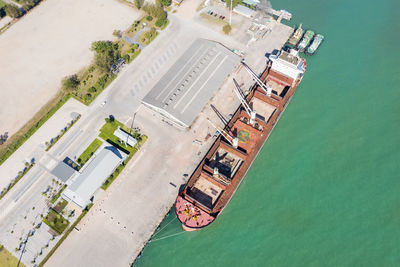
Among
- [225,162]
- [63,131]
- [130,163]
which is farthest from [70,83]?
[225,162]

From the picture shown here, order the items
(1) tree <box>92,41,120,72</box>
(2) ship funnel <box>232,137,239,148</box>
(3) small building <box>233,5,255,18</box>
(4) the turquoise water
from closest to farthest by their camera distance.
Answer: (4) the turquoise water, (2) ship funnel <box>232,137,239,148</box>, (1) tree <box>92,41,120,72</box>, (3) small building <box>233,5,255,18</box>

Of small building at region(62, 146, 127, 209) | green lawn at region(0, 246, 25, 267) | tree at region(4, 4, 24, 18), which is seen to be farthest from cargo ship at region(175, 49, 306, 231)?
tree at region(4, 4, 24, 18)

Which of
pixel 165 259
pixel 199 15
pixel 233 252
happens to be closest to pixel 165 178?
pixel 165 259

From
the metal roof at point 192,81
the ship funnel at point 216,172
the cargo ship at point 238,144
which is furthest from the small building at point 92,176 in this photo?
the ship funnel at point 216,172

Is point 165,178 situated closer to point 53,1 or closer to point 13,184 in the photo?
point 13,184

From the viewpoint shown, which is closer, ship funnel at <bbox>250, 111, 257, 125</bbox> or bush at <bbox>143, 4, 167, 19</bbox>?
ship funnel at <bbox>250, 111, 257, 125</bbox>

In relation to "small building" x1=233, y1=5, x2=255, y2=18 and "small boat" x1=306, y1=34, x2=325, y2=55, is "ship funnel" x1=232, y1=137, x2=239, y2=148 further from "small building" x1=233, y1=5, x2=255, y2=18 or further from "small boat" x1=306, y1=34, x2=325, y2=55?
"small building" x1=233, y1=5, x2=255, y2=18

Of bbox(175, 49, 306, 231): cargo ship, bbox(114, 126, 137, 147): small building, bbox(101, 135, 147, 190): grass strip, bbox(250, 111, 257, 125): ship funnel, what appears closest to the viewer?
bbox(175, 49, 306, 231): cargo ship
